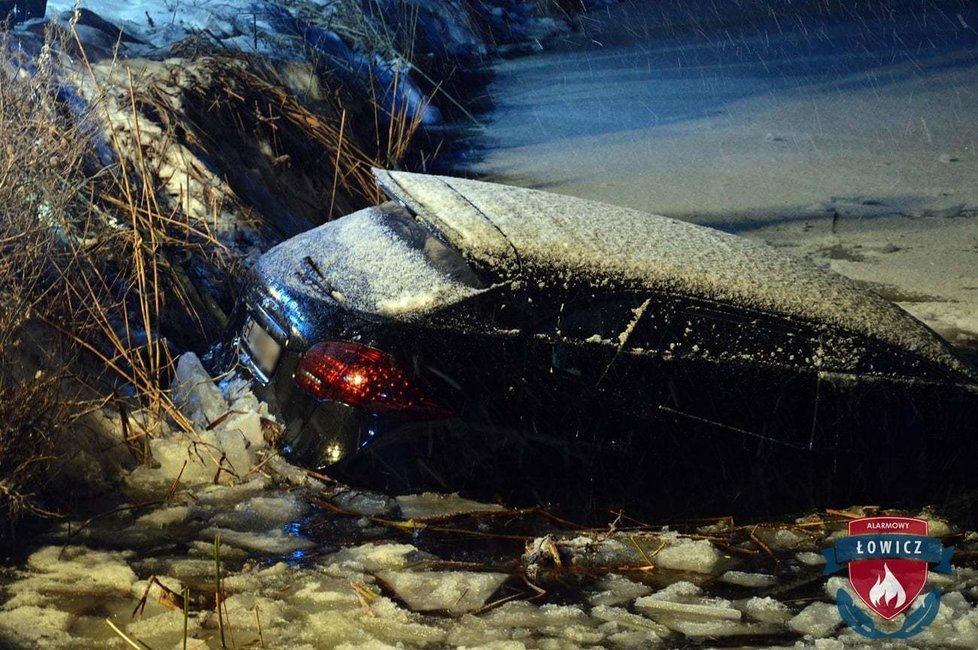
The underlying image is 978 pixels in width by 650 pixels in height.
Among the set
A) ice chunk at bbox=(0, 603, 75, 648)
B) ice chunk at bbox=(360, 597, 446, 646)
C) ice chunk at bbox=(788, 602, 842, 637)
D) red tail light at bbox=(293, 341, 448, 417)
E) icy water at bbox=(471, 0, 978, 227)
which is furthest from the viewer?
icy water at bbox=(471, 0, 978, 227)

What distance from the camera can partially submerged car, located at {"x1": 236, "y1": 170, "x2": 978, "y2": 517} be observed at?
3.79 m

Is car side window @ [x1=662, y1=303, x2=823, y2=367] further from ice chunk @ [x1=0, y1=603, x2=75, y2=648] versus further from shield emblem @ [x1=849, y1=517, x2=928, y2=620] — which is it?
ice chunk @ [x1=0, y1=603, x2=75, y2=648]

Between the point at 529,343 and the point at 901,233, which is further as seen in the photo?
the point at 901,233

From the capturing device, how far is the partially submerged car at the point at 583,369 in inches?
149

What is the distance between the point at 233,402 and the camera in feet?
14.3

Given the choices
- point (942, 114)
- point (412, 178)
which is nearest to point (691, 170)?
point (942, 114)

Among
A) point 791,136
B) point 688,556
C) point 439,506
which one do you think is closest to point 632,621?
point 688,556

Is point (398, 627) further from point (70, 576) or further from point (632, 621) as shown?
point (70, 576)

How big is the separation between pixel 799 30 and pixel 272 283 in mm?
16238

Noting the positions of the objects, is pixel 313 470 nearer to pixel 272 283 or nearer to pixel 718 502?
pixel 272 283

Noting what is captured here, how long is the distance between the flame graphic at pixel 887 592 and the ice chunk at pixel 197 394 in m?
2.59

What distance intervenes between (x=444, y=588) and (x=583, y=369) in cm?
93

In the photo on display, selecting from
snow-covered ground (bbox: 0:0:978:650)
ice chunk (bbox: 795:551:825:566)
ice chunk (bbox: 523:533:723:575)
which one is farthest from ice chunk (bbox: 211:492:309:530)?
ice chunk (bbox: 795:551:825:566)

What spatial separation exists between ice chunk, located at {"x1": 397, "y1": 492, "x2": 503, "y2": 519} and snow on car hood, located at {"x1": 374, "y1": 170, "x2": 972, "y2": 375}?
874 mm
